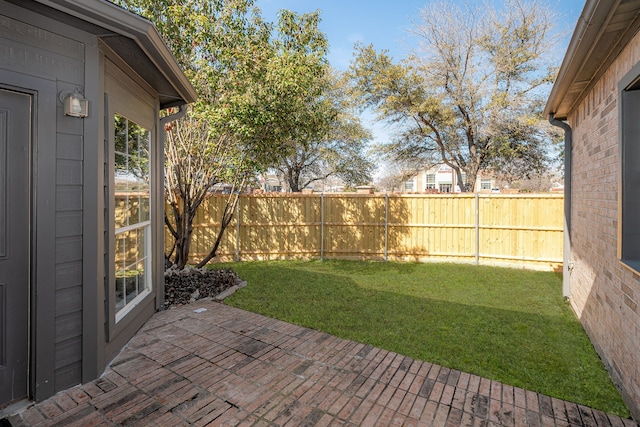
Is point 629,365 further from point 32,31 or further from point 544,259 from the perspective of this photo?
point 544,259

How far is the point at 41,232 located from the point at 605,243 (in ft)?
16.2


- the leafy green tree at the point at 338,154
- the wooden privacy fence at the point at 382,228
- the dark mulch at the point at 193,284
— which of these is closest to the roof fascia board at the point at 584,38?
the wooden privacy fence at the point at 382,228

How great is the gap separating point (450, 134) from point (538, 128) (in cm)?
333

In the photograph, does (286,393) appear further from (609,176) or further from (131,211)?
(609,176)

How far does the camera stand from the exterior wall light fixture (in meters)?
2.53

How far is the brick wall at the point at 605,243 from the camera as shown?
8.66 ft

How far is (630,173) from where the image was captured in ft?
8.77

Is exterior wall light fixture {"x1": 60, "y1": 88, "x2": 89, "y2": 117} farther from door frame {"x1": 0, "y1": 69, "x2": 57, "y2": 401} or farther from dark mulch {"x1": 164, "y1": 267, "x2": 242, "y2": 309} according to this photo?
dark mulch {"x1": 164, "y1": 267, "x2": 242, "y2": 309}

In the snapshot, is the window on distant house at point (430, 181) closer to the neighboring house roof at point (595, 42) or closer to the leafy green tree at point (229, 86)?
the leafy green tree at point (229, 86)

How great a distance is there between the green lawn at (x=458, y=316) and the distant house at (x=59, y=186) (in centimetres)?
230

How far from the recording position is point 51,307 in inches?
99.6

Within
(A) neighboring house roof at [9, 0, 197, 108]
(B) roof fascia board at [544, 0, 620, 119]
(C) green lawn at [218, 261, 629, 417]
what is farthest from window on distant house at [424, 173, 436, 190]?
(A) neighboring house roof at [9, 0, 197, 108]

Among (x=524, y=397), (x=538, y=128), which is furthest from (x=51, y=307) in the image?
(x=538, y=128)

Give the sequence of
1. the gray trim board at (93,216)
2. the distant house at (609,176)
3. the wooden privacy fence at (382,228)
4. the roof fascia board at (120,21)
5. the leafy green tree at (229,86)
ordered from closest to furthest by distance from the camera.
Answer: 1. the roof fascia board at (120,21)
2. the distant house at (609,176)
3. the gray trim board at (93,216)
4. the leafy green tree at (229,86)
5. the wooden privacy fence at (382,228)
